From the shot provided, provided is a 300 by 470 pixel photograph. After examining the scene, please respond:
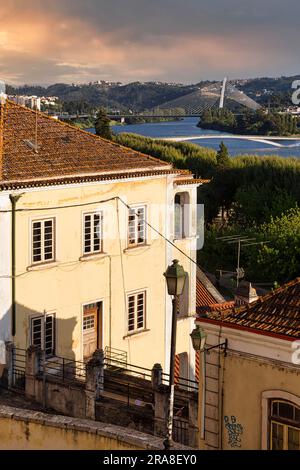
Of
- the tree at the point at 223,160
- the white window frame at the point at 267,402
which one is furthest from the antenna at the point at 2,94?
the tree at the point at 223,160

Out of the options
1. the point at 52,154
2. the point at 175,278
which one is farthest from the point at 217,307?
the point at 175,278

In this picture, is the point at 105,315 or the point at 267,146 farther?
the point at 267,146

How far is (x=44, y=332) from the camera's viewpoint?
2164 cm

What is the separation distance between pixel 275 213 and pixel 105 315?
34255mm

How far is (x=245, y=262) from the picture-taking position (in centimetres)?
4884

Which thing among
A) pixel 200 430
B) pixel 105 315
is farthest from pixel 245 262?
pixel 200 430

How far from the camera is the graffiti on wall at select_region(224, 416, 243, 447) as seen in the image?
1205cm

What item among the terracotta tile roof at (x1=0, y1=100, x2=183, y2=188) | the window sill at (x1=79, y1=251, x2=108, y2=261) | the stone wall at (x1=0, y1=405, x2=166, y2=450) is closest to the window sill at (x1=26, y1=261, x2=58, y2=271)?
the window sill at (x1=79, y1=251, x2=108, y2=261)

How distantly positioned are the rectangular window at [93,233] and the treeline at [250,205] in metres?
22.6

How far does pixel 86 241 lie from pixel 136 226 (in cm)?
190

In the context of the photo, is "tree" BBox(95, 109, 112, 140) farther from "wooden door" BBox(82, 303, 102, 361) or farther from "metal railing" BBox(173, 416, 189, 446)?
"metal railing" BBox(173, 416, 189, 446)

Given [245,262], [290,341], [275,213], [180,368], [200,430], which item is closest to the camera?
[290,341]

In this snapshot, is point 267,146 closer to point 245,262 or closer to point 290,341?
point 245,262

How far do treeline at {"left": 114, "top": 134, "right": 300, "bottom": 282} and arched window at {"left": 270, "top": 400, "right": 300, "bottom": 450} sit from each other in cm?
3240
